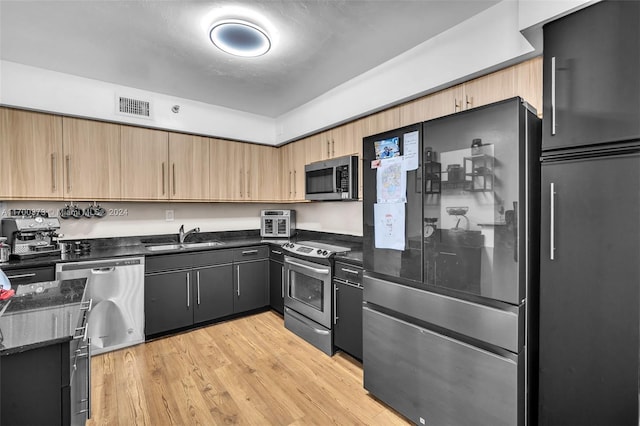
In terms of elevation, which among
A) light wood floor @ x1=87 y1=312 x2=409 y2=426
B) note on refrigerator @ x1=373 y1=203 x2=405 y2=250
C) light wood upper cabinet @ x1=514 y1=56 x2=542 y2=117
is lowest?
light wood floor @ x1=87 y1=312 x2=409 y2=426

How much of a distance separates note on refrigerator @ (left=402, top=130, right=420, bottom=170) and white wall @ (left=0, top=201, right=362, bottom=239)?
1539 mm

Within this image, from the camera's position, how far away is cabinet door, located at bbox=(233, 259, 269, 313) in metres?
3.42

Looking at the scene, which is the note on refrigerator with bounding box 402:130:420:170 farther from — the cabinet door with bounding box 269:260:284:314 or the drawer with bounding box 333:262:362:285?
the cabinet door with bounding box 269:260:284:314

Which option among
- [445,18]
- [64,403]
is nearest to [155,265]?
[64,403]

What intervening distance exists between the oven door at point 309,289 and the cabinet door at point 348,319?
11 centimetres

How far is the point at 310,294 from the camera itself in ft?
9.56

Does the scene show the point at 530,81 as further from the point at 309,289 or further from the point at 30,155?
the point at 30,155

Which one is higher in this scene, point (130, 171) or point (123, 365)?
point (130, 171)

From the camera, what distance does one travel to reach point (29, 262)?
7.73ft

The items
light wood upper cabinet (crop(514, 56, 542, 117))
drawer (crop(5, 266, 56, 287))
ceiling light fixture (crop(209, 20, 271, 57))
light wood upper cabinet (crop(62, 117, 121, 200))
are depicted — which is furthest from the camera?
light wood upper cabinet (crop(62, 117, 121, 200))

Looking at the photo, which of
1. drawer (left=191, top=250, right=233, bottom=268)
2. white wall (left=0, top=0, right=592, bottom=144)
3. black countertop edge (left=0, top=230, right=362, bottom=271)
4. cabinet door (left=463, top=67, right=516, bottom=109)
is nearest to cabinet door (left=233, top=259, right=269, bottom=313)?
drawer (left=191, top=250, right=233, bottom=268)

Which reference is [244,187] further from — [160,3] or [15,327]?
[15,327]

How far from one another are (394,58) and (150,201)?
2.89 m

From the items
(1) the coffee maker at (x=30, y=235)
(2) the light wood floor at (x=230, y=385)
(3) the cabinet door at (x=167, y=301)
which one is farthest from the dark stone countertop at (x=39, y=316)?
(3) the cabinet door at (x=167, y=301)
